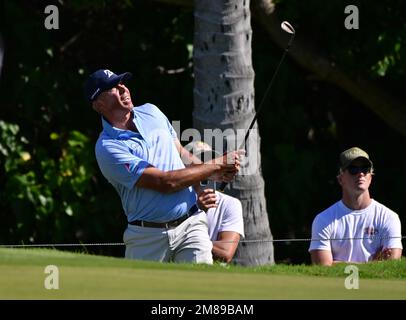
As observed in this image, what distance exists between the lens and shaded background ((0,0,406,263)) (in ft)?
43.7

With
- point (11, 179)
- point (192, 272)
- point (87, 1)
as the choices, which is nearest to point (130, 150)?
point (192, 272)

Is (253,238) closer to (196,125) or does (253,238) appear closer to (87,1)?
(196,125)

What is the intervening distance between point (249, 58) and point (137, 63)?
351cm

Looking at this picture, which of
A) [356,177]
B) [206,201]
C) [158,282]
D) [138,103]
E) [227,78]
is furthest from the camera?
[138,103]

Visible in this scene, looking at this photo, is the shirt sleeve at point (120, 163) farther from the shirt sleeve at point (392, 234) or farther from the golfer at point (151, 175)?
the shirt sleeve at point (392, 234)

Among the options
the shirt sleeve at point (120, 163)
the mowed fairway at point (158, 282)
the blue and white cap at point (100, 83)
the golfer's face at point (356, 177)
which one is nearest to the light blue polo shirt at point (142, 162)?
the shirt sleeve at point (120, 163)

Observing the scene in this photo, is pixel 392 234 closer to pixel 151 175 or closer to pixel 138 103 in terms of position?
pixel 151 175

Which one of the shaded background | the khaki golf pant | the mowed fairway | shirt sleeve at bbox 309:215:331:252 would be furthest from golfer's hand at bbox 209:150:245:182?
the shaded background

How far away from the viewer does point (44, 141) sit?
14.4 meters

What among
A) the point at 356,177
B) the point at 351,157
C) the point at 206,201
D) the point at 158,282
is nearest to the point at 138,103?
the point at 351,157

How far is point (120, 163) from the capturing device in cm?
786

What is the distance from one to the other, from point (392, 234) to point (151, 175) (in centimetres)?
194

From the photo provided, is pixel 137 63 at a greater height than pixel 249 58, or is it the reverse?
pixel 137 63
